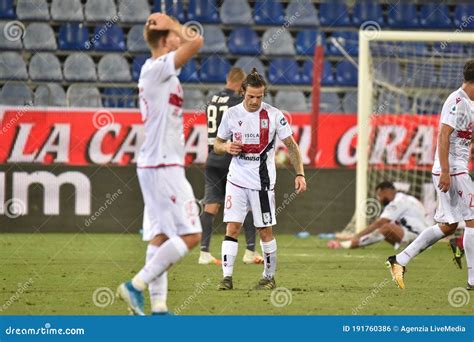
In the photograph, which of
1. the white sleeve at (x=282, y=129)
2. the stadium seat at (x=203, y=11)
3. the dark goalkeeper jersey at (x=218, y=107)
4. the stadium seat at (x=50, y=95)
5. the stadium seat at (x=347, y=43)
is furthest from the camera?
the stadium seat at (x=203, y=11)

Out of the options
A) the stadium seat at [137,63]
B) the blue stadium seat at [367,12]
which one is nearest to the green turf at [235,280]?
the stadium seat at [137,63]

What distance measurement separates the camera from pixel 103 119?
59.5 ft

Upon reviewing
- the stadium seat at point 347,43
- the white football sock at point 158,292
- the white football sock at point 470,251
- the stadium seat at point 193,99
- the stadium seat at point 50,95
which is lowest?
the white football sock at point 470,251

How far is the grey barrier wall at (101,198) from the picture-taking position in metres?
17.3

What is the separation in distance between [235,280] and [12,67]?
10149 mm

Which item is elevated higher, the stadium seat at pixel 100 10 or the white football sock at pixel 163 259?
the stadium seat at pixel 100 10

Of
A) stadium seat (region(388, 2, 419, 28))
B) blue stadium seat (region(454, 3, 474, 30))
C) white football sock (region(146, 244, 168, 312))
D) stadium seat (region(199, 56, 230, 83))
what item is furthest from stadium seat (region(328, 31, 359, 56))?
white football sock (region(146, 244, 168, 312))

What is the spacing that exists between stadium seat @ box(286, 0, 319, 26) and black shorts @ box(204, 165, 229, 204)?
9401 mm

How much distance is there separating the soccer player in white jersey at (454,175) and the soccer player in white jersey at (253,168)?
1.36 metres

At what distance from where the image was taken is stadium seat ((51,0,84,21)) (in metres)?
20.6

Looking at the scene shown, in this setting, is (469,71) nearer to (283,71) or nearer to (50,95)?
(50,95)

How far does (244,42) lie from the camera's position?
21844 millimetres

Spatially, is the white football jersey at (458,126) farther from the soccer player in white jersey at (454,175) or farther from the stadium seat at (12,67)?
the stadium seat at (12,67)
